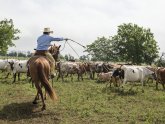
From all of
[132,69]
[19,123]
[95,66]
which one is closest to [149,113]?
[19,123]

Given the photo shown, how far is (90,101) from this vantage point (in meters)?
17.4

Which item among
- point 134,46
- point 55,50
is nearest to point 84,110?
point 55,50

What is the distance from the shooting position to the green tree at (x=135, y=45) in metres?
68.6

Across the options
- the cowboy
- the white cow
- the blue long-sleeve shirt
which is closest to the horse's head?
the cowboy

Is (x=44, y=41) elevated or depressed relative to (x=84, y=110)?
elevated

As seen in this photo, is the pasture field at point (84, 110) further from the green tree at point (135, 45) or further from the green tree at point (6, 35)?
the green tree at point (135, 45)

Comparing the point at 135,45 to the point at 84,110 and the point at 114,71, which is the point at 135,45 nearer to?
the point at 114,71

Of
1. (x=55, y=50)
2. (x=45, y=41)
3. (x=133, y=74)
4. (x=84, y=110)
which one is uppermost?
(x=45, y=41)

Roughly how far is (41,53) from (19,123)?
3.84m

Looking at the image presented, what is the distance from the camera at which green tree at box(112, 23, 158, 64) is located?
225 ft

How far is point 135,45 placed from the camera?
69.4 meters

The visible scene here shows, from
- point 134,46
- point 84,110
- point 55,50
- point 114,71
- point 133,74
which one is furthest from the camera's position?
point 134,46

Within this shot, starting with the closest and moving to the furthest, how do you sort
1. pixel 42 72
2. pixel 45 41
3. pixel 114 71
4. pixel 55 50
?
pixel 42 72 → pixel 45 41 → pixel 55 50 → pixel 114 71

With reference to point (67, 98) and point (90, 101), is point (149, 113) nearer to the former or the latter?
point (90, 101)
